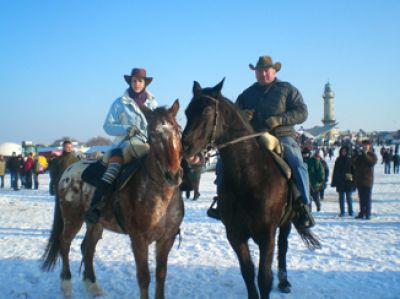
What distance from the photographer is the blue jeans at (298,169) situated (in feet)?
15.6

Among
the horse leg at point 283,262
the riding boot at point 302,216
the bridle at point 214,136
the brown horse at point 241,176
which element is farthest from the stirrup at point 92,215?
the horse leg at point 283,262

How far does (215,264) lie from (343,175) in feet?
23.3

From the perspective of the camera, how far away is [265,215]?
4.37m

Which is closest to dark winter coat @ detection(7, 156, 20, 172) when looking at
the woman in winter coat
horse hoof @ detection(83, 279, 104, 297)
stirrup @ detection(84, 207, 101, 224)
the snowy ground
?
the snowy ground

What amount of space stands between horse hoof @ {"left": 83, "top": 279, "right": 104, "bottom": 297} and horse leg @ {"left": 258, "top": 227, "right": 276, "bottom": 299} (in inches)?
97.3

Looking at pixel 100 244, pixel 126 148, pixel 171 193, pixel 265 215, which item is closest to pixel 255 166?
pixel 265 215

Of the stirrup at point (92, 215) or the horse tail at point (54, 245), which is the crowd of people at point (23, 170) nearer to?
the horse tail at point (54, 245)

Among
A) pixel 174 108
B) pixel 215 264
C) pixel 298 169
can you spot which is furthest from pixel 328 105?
pixel 174 108

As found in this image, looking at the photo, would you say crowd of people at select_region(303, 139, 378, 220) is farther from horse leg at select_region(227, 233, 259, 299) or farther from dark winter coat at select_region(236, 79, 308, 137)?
horse leg at select_region(227, 233, 259, 299)

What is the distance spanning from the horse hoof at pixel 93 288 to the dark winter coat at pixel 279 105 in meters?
3.33

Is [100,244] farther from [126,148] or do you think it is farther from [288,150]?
[288,150]

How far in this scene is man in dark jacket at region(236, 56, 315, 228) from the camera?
4.84 m

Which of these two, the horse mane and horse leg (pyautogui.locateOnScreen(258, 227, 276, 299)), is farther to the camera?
horse leg (pyautogui.locateOnScreen(258, 227, 276, 299))

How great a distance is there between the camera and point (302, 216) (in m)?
5.09
